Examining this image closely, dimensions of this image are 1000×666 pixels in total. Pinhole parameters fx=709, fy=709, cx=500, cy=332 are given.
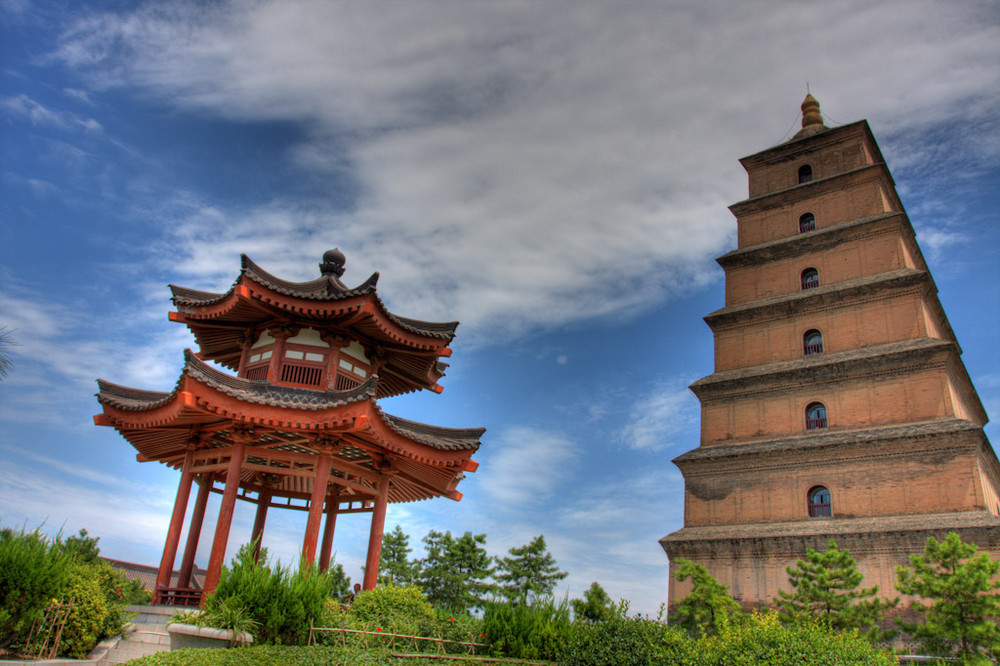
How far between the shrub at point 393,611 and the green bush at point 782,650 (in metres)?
5.28

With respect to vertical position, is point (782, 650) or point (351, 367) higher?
point (351, 367)

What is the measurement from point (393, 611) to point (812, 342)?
1965cm

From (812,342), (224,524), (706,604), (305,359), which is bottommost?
(706,604)

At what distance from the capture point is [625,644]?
1256 cm

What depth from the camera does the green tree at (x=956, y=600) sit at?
14.8 meters

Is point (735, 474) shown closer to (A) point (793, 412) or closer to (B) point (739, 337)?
(A) point (793, 412)

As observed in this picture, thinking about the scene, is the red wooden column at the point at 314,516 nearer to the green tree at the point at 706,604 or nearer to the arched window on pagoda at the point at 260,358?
the arched window on pagoda at the point at 260,358

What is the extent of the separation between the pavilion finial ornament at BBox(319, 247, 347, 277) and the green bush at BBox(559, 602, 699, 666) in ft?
36.4

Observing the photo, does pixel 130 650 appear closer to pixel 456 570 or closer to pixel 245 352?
pixel 245 352

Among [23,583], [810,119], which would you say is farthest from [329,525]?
[810,119]

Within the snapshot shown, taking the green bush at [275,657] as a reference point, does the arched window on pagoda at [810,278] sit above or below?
above

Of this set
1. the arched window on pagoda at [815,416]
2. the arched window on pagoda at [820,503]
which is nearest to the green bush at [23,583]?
the arched window on pagoda at [820,503]

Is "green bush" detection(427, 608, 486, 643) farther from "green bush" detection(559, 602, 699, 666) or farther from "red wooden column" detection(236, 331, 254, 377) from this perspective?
"red wooden column" detection(236, 331, 254, 377)

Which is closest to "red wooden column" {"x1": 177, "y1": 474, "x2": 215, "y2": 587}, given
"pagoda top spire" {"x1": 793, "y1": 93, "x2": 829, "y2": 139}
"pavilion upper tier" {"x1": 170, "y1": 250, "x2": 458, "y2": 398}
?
"pavilion upper tier" {"x1": 170, "y1": 250, "x2": 458, "y2": 398}
